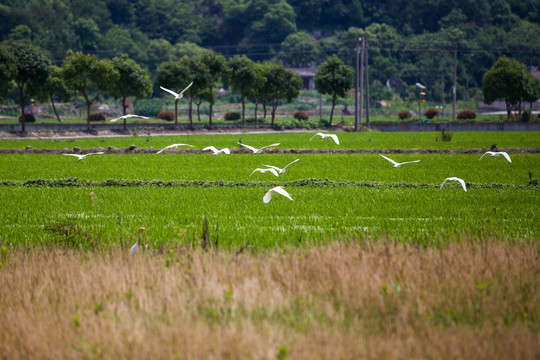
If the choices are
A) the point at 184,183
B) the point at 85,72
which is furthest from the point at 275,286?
the point at 85,72

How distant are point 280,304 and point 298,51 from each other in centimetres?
12788

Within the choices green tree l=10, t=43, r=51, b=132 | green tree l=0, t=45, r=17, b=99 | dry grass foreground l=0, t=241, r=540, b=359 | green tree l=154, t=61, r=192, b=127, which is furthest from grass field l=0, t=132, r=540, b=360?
green tree l=154, t=61, r=192, b=127

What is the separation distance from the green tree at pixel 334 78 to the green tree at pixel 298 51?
6434cm

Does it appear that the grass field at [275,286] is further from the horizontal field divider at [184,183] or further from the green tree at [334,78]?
the green tree at [334,78]

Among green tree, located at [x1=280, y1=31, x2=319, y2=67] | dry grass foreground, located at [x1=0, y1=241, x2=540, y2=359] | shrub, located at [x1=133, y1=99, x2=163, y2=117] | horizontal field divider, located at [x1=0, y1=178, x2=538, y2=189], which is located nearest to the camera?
dry grass foreground, located at [x1=0, y1=241, x2=540, y2=359]

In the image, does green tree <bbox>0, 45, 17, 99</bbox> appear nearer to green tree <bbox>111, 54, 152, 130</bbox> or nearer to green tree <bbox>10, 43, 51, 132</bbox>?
green tree <bbox>10, 43, 51, 132</bbox>

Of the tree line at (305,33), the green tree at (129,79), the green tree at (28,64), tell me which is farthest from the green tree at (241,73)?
the tree line at (305,33)

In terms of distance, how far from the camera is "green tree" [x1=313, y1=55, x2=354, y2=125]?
63.6 metres

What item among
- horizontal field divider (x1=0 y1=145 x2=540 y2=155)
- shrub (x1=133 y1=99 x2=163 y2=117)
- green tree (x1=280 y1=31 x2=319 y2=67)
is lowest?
horizontal field divider (x1=0 y1=145 x2=540 y2=155)

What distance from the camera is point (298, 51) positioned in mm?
129375

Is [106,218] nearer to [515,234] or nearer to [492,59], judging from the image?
[515,234]

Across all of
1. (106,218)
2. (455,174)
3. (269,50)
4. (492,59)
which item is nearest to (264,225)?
(106,218)

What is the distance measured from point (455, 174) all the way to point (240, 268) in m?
12.7

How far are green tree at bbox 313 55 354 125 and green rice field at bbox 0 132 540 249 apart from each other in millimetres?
42318
